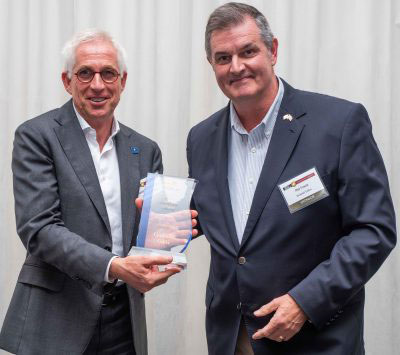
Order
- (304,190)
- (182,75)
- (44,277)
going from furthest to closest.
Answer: (182,75) → (44,277) → (304,190)

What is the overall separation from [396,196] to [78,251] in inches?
65.8

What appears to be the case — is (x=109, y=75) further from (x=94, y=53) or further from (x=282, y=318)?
(x=282, y=318)

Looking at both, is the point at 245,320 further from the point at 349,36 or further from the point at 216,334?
the point at 349,36

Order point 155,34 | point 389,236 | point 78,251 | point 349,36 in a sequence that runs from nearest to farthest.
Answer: point 389,236 < point 78,251 < point 349,36 < point 155,34

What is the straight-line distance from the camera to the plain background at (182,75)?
275 cm

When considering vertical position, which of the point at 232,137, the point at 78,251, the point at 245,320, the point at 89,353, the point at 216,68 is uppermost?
the point at 216,68

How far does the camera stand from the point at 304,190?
1670 millimetres

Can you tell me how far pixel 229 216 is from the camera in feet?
5.90

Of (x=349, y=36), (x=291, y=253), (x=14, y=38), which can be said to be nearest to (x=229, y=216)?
(x=291, y=253)

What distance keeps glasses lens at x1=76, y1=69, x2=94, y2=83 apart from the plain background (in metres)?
0.94

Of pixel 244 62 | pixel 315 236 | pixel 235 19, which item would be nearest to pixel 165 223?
pixel 315 236

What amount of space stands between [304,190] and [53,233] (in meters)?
0.81

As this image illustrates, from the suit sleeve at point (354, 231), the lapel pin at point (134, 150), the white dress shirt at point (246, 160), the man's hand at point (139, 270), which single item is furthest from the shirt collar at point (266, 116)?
the man's hand at point (139, 270)

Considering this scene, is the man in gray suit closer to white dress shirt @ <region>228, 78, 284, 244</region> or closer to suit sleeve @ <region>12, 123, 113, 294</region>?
suit sleeve @ <region>12, 123, 113, 294</region>
